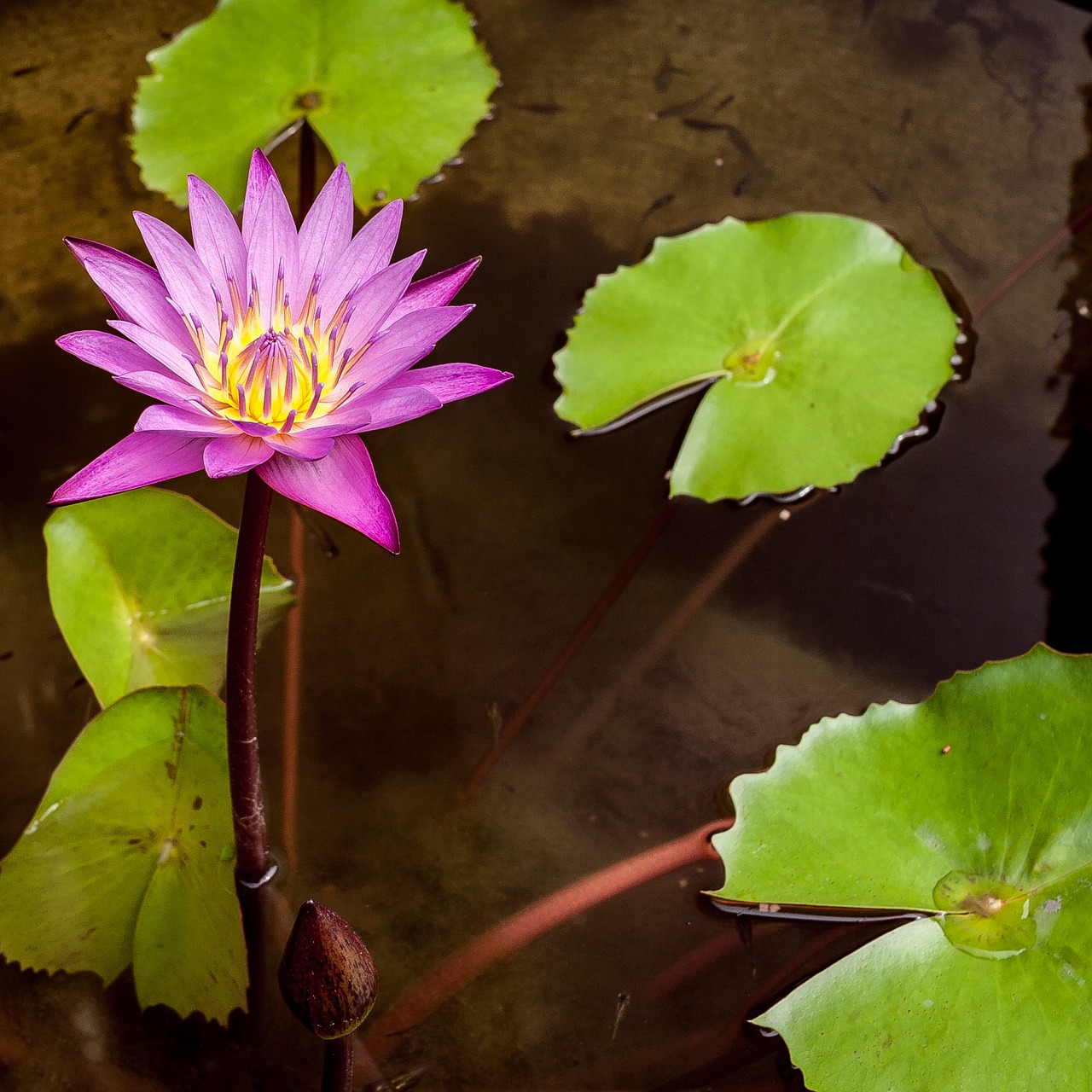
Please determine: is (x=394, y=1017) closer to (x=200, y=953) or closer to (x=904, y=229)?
(x=200, y=953)

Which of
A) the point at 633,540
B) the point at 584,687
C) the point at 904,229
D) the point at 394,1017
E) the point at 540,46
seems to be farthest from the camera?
the point at 540,46

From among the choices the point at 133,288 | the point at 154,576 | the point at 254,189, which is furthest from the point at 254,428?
the point at 154,576

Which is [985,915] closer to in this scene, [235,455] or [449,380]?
[449,380]

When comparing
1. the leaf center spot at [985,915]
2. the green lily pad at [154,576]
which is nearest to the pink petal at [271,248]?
the green lily pad at [154,576]

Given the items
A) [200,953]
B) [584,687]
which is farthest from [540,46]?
[200,953]

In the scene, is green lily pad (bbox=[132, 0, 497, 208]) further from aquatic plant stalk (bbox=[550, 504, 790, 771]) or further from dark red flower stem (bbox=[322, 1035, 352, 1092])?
dark red flower stem (bbox=[322, 1035, 352, 1092])

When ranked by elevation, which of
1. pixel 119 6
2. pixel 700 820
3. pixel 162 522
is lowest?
pixel 700 820
